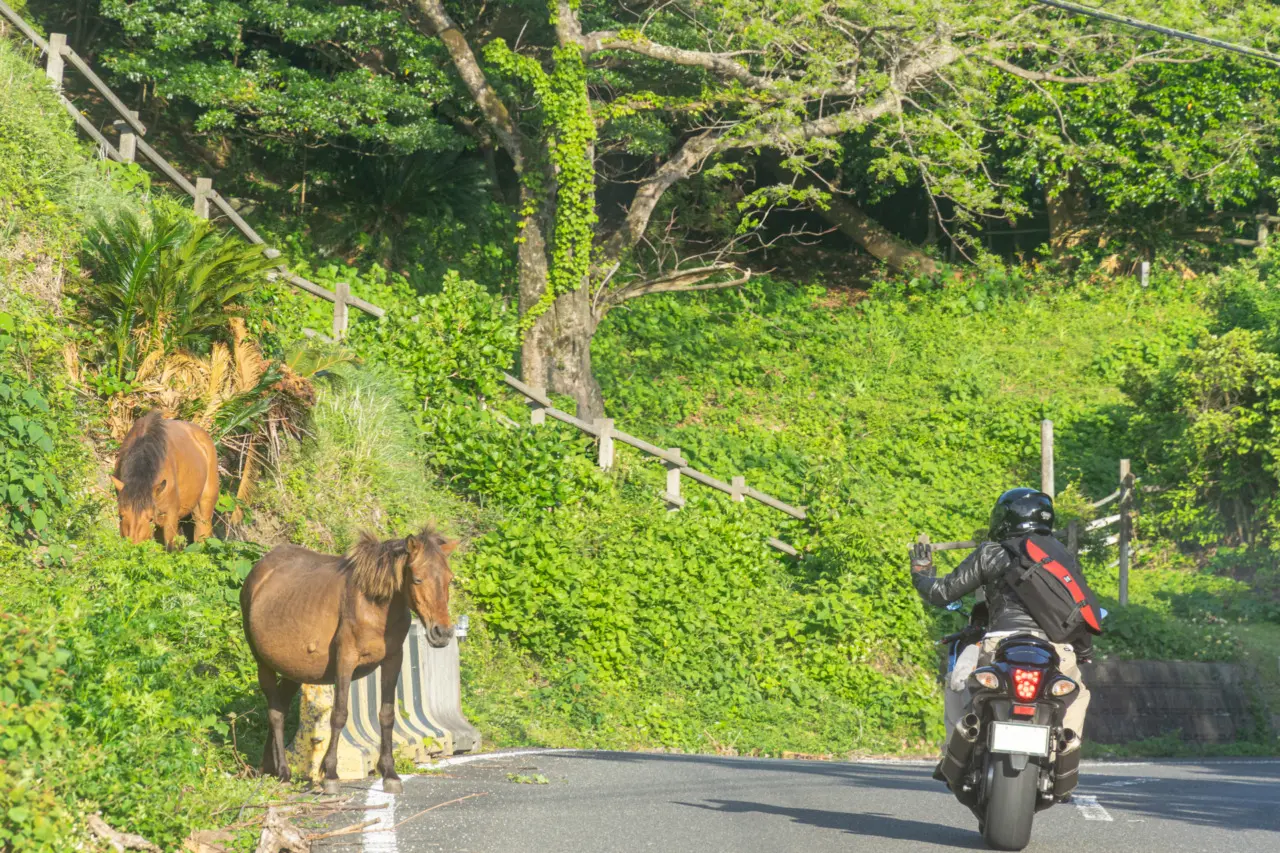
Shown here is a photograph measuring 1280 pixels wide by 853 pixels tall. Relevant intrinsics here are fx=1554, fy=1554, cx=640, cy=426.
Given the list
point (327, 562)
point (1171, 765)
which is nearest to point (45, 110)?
point (327, 562)

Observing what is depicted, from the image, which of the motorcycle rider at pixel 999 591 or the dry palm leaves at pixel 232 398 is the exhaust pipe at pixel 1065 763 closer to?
the motorcycle rider at pixel 999 591

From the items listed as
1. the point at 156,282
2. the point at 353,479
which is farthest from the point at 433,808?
the point at 353,479

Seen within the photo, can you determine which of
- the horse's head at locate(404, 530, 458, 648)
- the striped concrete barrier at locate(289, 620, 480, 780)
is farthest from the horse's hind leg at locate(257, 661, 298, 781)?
the horse's head at locate(404, 530, 458, 648)

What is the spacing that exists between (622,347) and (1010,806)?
20.1 meters

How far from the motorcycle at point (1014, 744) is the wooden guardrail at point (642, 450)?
12.0 m

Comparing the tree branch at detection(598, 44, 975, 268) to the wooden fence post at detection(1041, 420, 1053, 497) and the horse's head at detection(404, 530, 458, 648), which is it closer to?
the wooden fence post at detection(1041, 420, 1053, 497)

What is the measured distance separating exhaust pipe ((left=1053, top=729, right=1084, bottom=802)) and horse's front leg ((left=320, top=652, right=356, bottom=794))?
13.6 ft

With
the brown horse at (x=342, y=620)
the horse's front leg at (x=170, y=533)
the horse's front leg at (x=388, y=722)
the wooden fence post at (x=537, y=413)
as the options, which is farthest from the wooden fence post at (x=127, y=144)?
the horse's front leg at (x=388, y=722)

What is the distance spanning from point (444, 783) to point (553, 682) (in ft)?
21.1

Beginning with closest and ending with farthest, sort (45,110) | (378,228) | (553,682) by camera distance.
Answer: (553,682), (45,110), (378,228)

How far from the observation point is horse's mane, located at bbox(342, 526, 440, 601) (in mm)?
9289

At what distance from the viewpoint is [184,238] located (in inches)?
605

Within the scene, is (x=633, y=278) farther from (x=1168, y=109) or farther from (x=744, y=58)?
(x=1168, y=109)

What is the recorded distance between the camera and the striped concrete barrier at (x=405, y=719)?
994 centimetres
